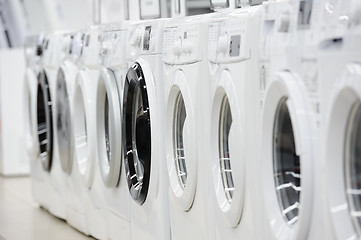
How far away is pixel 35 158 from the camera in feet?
17.7

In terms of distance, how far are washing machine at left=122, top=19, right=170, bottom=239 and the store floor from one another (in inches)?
37.9

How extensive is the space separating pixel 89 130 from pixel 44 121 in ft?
3.73

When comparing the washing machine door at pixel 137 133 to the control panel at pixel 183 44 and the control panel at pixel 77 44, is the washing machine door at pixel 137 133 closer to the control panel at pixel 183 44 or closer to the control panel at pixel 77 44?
the control panel at pixel 183 44

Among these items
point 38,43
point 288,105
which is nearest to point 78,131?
point 38,43

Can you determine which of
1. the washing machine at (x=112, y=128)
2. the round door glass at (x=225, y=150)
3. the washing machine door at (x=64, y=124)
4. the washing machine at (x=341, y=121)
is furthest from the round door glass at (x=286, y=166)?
the washing machine door at (x=64, y=124)

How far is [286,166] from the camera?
7.95ft

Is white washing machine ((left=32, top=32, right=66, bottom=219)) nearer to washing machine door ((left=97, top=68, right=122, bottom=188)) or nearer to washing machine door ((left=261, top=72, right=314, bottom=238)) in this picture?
washing machine door ((left=97, top=68, right=122, bottom=188))

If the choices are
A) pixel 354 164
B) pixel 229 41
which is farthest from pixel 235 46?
pixel 354 164

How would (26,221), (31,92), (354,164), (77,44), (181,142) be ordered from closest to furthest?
1. (354,164)
2. (181,142)
3. (77,44)
4. (26,221)
5. (31,92)

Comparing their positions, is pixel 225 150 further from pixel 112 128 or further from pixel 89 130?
pixel 89 130

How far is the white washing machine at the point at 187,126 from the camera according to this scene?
117 inches

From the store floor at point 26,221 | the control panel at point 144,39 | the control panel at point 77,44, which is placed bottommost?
the store floor at point 26,221

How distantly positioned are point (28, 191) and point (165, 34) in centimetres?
319

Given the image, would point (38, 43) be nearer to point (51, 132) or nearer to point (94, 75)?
point (51, 132)
